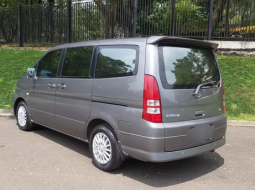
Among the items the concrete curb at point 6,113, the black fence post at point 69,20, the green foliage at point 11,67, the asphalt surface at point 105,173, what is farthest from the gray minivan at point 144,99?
the black fence post at point 69,20

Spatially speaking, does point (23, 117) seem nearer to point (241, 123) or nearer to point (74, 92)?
point (74, 92)

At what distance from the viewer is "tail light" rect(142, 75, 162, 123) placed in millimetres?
3240

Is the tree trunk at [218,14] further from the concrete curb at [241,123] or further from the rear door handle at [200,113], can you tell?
the rear door handle at [200,113]

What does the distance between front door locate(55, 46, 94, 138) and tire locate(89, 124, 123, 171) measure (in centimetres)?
30

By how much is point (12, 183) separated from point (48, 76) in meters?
2.15

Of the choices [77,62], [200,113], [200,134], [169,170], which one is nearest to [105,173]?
[169,170]

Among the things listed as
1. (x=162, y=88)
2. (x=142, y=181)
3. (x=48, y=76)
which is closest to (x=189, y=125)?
(x=162, y=88)

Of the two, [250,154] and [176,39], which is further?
[250,154]

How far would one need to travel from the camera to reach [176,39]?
3.51 metres

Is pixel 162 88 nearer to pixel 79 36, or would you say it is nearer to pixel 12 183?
pixel 12 183

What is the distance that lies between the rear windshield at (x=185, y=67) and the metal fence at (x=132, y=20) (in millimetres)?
6075

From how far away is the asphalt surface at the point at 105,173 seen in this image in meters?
3.48

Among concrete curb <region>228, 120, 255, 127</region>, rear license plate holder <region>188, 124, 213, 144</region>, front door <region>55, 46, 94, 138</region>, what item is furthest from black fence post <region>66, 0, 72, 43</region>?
rear license plate holder <region>188, 124, 213, 144</region>

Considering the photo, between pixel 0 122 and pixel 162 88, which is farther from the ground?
pixel 162 88
